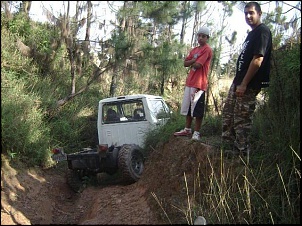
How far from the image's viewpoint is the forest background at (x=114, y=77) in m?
3.98

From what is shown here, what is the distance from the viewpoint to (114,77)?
34.8ft

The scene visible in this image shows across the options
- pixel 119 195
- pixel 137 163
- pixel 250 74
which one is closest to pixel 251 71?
pixel 250 74

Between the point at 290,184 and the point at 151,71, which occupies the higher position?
the point at 151,71

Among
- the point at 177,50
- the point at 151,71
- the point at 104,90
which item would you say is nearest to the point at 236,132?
the point at 151,71

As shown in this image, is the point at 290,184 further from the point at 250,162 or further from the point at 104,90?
the point at 104,90

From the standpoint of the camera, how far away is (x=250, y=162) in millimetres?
3887

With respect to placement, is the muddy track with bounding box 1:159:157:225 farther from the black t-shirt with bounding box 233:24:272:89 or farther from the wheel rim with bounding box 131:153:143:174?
the black t-shirt with bounding box 233:24:272:89

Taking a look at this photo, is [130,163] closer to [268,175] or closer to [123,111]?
[123,111]

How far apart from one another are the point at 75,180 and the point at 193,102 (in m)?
2.68

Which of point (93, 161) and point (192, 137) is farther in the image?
point (93, 161)

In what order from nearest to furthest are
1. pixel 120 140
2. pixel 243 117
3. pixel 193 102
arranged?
pixel 243 117
pixel 193 102
pixel 120 140

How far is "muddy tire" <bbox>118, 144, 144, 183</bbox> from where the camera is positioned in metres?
5.61

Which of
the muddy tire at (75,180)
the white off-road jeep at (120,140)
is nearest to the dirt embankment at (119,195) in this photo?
the muddy tire at (75,180)

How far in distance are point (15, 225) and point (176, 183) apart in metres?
1.96
